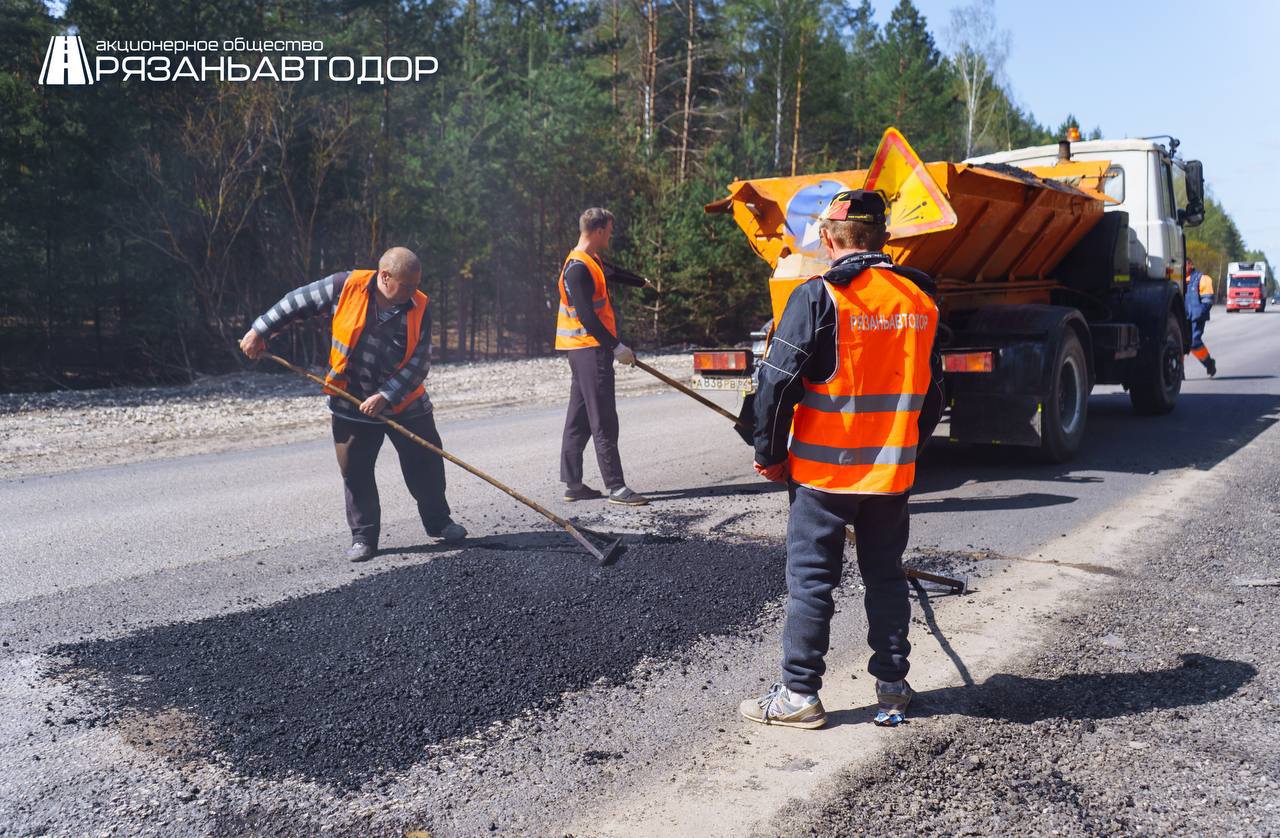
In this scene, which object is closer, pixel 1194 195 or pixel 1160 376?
pixel 1160 376

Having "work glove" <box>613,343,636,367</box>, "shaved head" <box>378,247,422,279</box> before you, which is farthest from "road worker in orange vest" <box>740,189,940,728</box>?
"work glove" <box>613,343,636,367</box>

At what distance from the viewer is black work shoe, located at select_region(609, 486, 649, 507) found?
6.69m

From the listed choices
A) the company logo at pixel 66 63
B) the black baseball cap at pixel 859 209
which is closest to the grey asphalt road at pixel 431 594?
the black baseball cap at pixel 859 209

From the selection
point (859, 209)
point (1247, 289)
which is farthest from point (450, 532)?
point (1247, 289)

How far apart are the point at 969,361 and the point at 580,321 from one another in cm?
273

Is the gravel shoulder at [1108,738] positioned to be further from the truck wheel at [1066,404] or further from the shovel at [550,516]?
the truck wheel at [1066,404]

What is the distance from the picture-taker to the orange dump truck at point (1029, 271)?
731 centimetres

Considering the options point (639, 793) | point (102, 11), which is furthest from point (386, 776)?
point (102, 11)

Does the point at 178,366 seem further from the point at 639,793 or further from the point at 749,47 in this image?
the point at 749,47

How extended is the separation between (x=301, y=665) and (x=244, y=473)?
15.3ft

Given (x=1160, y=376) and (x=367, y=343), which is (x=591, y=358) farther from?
(x=1160, y=376)

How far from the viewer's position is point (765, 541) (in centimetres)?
561

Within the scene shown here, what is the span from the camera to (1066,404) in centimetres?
811

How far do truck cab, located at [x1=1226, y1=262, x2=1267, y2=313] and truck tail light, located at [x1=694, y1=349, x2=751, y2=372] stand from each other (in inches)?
1924
